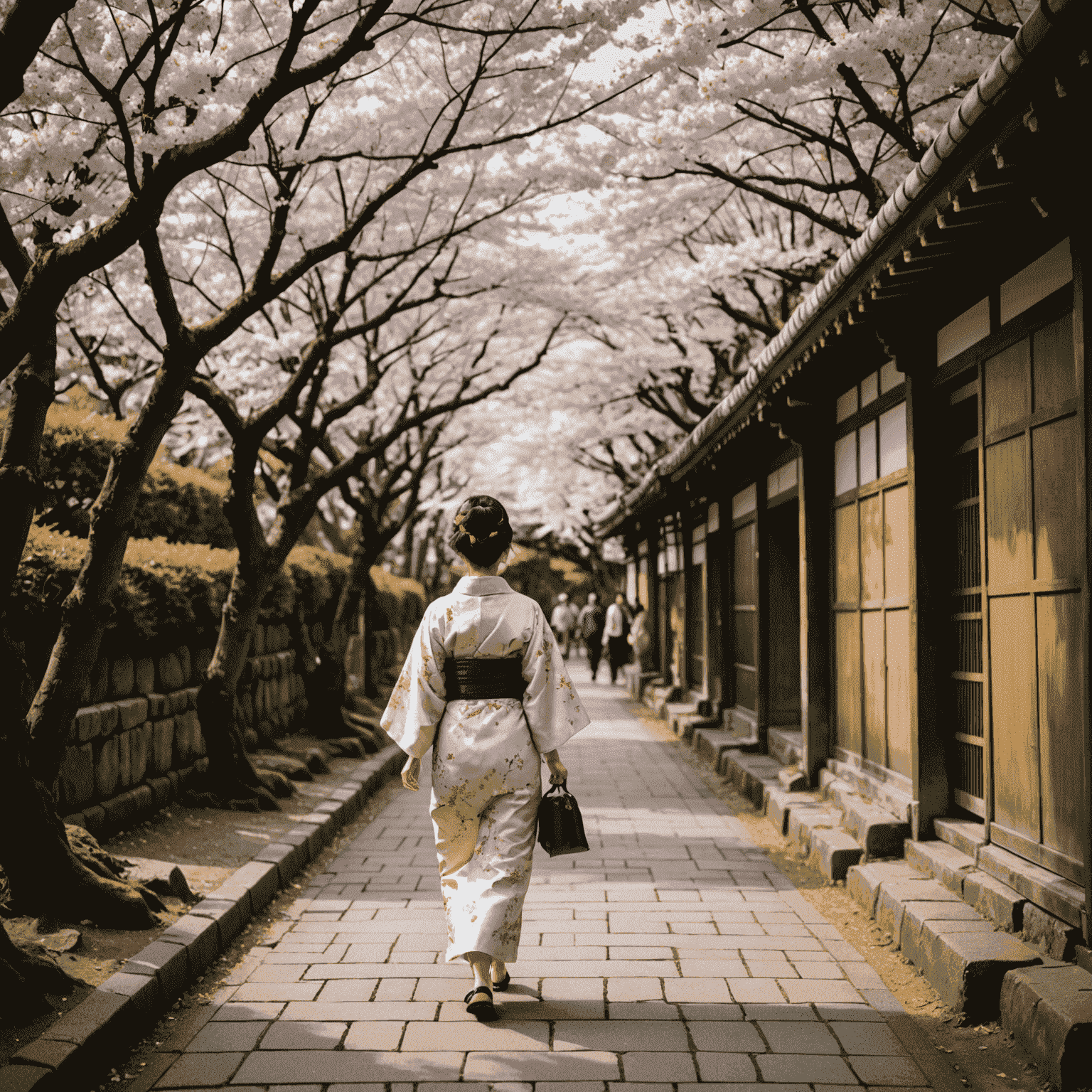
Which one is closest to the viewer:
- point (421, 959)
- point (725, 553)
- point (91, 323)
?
point (421, 959)

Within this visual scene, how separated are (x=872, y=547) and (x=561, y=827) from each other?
13.3ft

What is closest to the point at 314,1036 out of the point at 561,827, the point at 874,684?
the point at 561,827

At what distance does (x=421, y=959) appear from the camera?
5230mm

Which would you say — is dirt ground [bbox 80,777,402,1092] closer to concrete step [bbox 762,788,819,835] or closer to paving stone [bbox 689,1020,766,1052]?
paving stone [bbox 689,1020,766,1052]

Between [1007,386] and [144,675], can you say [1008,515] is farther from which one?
[144,675]

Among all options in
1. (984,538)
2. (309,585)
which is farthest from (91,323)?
(984,538)

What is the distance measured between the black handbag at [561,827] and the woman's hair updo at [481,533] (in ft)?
3.44

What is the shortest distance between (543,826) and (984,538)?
2.75 m

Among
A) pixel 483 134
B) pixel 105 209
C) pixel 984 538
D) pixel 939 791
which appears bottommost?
pixel 939 791

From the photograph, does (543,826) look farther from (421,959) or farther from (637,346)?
(637,346)

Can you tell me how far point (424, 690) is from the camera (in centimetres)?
480

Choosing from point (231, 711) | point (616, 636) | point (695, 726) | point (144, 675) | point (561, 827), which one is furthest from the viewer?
point (616, 636)

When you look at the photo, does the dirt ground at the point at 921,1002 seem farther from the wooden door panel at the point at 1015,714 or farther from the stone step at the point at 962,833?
the wooden door panel at the point at 1015,714

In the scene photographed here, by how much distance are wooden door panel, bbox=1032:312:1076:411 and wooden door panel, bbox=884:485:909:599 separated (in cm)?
185
